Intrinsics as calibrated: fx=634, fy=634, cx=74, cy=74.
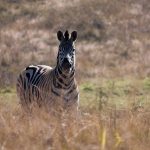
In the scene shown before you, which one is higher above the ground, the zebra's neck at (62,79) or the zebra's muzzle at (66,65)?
the zebra's muzzle at (66,65)

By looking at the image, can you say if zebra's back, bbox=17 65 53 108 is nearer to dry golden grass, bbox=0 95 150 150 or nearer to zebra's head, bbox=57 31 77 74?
zebra's head, bbox=57 31 77 74

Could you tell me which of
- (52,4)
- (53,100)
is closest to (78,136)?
(53,100)

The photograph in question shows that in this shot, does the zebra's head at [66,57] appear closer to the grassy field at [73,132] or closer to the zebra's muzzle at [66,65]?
the zebra's muzzle at [66,65]

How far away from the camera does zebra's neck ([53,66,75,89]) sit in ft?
35.1

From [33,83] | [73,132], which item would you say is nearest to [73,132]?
[73,132]

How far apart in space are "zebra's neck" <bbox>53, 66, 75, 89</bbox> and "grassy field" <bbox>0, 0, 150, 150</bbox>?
0.53 metres

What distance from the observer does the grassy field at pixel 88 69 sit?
18.7ft

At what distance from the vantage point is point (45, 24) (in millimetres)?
38812

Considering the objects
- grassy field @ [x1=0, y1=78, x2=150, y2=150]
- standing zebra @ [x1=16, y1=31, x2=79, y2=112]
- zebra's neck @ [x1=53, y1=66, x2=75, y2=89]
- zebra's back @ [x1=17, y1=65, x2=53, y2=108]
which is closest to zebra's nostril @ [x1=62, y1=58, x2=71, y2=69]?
standing zebra @ [x1=16, y1=31, x2=79, y2=112]

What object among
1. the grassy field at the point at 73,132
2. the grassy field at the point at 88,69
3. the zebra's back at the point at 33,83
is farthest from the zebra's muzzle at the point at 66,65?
the grassy field at the point at 73,132

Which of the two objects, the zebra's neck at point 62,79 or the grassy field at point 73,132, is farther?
the zebra's neck at point 62,79

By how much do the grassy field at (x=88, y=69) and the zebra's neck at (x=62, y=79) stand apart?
53cm

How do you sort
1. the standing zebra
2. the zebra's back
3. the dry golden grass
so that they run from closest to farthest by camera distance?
the dry golden grass, the standing zebra, the zebra's back

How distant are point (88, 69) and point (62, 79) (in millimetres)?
16694
